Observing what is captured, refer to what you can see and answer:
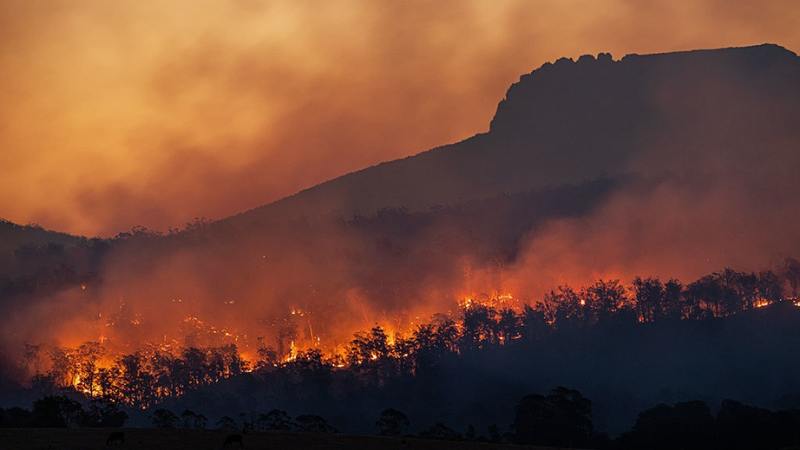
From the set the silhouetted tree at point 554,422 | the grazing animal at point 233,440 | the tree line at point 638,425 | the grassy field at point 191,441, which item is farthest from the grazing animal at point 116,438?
the silhouetted tree at point 554,422

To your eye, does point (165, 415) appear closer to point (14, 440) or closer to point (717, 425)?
point (14, 440)

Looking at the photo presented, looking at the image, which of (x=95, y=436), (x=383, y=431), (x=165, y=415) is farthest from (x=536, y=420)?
(x=95, y=436)

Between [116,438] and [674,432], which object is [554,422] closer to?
[674,432]

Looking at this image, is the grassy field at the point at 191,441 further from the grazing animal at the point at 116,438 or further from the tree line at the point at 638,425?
the tree line at the point at 638,425

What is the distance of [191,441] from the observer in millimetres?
101562

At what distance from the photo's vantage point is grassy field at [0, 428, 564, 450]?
9631 centimetres

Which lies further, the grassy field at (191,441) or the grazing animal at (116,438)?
the grazing animal at (116,438)

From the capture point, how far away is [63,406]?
170375mm

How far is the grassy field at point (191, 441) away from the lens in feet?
316

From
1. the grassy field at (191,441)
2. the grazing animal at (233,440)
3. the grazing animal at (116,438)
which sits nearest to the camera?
the grassy field at (191,441)

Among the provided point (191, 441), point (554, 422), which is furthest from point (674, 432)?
point (191, 441)

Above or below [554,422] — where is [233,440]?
above

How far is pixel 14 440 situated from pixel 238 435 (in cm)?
2429

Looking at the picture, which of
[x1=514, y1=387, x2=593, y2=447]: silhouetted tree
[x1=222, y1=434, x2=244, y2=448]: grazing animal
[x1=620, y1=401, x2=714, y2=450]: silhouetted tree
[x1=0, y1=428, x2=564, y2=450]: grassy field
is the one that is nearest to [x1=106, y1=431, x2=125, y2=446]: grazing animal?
[x1=0, y1=428, x2=564, y2=450]: grassy field
